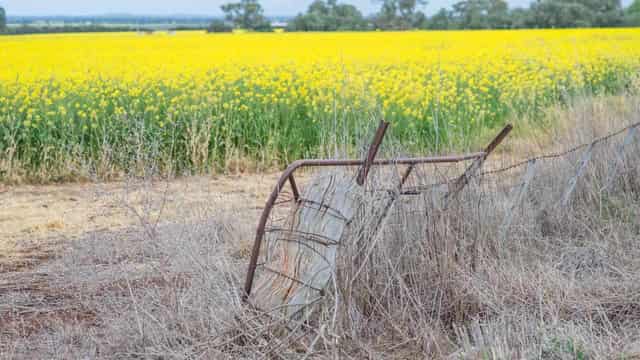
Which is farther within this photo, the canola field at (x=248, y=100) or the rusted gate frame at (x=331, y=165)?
the canola field at (x=248, y=100)

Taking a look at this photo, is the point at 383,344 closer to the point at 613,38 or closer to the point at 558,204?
the point at 558,204

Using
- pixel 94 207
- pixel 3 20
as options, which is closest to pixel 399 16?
pixel 3 20

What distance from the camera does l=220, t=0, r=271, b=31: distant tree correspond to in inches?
1133

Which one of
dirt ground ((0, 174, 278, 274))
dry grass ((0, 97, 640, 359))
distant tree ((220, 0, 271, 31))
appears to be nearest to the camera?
dry grass ((0, 97, 640, 359))

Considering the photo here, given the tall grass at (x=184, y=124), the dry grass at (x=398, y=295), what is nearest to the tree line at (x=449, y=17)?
the tall grass at (x=184, y=124)

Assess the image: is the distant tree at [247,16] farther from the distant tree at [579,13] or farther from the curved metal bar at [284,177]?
the curved metal bar at [284,177]

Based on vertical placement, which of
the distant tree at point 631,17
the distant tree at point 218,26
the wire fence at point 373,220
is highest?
the wire fence at point 373,220

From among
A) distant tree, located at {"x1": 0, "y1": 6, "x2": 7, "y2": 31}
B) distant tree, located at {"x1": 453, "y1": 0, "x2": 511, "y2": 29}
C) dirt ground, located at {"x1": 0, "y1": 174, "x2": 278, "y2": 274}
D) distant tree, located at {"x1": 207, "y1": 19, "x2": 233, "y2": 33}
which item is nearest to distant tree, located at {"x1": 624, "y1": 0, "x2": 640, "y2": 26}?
distant tree, located at {"x1": 453, "y1": 0, "x2": 511, "y2": 29}

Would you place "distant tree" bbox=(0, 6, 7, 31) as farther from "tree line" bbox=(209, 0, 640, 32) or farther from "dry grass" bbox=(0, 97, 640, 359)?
"dry grass" bbox=(0, 97, 640, 359)

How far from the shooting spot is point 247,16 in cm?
2939

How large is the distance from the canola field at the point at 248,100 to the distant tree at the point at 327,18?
11560 millimetres

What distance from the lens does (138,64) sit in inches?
594

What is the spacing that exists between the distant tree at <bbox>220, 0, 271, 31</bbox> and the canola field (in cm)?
1119

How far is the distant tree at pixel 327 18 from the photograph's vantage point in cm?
2917
